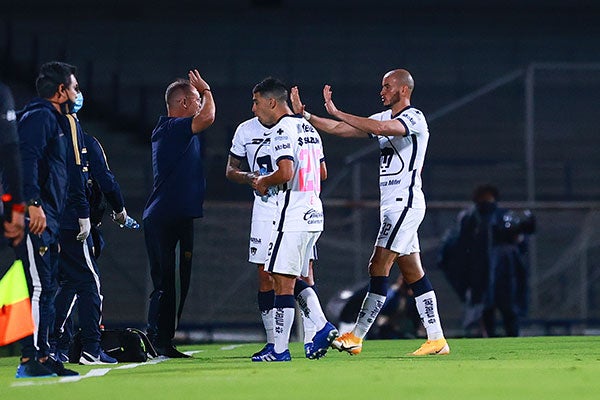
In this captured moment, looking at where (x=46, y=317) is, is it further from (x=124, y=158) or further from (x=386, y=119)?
(x=124, y=158)

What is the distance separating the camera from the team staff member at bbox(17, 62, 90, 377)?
22.1 feet

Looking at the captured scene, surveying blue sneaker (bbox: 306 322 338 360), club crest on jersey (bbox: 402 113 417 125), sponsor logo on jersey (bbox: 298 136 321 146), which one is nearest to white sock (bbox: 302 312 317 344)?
blue sneaker (bbox: 306 322 338 360)

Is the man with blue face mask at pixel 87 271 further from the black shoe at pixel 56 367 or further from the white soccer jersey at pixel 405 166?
the white soccer jersey at pixel 405 166

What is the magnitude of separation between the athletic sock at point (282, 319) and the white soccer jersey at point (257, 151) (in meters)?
1.01

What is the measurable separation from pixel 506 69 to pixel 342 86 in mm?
3906

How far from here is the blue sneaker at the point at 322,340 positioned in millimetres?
8359

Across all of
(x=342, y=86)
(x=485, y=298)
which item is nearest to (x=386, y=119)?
(x=485, y=298)

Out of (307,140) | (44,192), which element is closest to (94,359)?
(44,192)

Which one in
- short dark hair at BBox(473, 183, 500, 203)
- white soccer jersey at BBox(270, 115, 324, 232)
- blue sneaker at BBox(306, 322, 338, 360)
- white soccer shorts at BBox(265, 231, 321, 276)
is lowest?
blue sneaker at BBox(306, 322, 338, 360)

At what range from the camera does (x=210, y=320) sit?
15.2 meters

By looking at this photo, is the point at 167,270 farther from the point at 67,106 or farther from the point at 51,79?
the point at 51,79

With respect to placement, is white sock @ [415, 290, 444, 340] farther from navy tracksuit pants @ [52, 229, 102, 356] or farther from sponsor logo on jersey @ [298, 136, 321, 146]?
navy tracksuit pants @ [52, 229, 102, 356]

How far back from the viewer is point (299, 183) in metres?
8.10

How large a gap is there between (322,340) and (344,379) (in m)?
2.03
